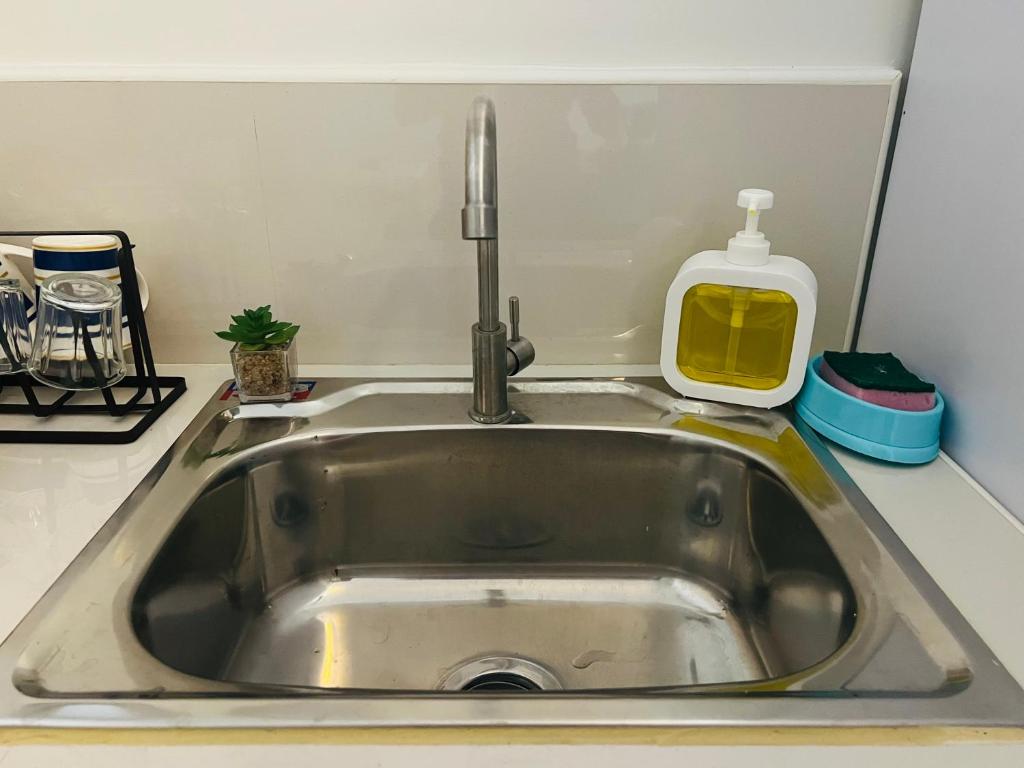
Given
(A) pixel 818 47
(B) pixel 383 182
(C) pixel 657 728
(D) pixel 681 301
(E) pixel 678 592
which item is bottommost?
(E) pixel 678 592

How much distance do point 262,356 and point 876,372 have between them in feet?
2.17

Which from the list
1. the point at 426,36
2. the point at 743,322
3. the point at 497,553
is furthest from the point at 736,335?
the point at 426,36

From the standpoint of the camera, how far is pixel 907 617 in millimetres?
554

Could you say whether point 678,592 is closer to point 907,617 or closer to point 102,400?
point 907,617

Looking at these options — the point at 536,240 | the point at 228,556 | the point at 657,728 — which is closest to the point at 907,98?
the point at 536,240

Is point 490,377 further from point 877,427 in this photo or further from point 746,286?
point 877,427

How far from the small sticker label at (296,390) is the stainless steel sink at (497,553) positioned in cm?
2

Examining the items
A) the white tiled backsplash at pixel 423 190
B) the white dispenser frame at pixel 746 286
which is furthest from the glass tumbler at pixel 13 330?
the white dispenser frame at pixel 746 286

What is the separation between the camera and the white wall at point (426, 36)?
2.72 feet

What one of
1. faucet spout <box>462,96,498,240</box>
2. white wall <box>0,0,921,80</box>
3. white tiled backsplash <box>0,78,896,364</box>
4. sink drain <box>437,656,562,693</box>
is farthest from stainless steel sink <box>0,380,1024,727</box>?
white wall <box>0,0,921,80</box>

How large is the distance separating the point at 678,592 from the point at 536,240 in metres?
0.44

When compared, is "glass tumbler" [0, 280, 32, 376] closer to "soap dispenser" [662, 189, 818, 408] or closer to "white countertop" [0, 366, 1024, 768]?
"white countertop" [0, 366, 1024, 768]

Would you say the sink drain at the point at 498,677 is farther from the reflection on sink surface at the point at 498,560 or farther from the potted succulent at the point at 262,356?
the potted succulent at the point at 262,356

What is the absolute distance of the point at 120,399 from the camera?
34.7 inches
